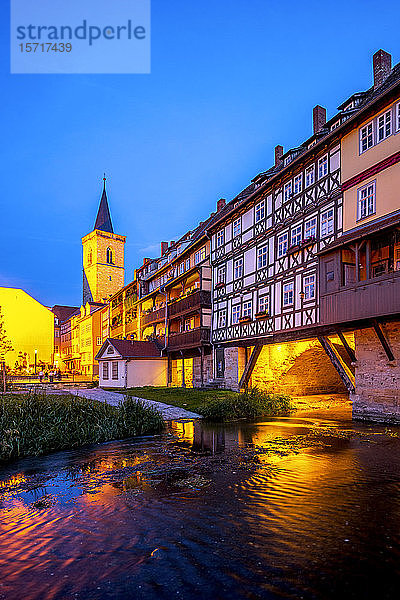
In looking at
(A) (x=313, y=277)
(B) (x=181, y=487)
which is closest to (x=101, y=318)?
(A) (x=313, y=277)

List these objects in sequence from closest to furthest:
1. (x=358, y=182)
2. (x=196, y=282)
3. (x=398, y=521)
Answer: (x=398, y=521), (x=358, y=182), (x=196, y=282)

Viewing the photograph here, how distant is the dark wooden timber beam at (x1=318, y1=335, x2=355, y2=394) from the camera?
17.5 m

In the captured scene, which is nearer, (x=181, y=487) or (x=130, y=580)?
(x=130, y=580)

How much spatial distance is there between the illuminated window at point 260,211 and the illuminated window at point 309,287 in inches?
240

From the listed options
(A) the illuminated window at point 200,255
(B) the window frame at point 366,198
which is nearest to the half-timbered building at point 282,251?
(B) the window frame at point 366,198

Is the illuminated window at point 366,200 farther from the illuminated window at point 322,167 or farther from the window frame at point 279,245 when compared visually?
the window frame at point 279,245

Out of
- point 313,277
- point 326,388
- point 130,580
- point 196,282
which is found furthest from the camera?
point 196,282

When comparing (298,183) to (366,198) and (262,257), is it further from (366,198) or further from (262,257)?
(366,198)

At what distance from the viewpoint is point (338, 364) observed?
59.2 ft

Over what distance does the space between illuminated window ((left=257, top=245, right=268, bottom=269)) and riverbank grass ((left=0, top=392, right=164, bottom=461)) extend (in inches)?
465

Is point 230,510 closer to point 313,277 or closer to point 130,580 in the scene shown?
point 130,580

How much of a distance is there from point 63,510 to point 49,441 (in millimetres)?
5704

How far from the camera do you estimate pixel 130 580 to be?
4.82 meters

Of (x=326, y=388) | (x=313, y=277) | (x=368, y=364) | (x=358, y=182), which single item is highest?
(x=358, y=182)
